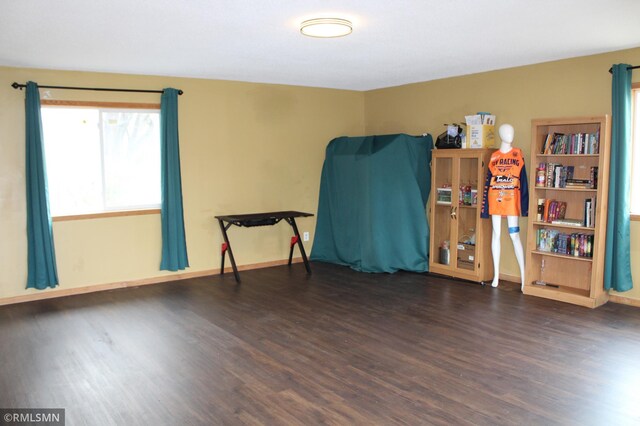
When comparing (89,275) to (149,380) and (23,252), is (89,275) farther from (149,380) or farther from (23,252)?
(149,380)

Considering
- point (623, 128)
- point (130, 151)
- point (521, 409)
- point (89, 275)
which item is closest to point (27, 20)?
point (130, 151)

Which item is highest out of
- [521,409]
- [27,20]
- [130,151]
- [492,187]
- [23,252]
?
[27,20]

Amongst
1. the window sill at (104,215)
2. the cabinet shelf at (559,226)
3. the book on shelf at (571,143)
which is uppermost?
the book on shelf at (571,143)

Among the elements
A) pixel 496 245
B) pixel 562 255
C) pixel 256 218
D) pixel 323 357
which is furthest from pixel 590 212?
pixel 256 218

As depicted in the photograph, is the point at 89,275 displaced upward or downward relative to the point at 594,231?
downward

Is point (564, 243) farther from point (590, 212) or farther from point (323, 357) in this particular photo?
point (323, 357)

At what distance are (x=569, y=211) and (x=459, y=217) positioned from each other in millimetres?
1149

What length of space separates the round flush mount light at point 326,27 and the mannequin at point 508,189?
2.29 metres

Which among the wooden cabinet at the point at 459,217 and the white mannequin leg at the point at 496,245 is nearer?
the white mannequin leg at the point at 496,245

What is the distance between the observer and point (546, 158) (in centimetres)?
519

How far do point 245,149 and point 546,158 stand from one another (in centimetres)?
340

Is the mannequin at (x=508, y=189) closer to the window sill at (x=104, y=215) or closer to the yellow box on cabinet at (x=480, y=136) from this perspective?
the yellow box on cabinet at (x=480, y=136)

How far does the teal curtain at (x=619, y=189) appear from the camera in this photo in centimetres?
459

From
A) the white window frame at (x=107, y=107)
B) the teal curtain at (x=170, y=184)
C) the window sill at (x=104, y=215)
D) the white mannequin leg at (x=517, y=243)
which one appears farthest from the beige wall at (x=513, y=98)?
the window sill at (x=104, y=215)
